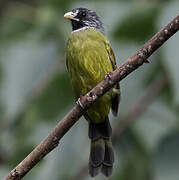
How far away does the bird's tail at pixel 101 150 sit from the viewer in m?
3.14

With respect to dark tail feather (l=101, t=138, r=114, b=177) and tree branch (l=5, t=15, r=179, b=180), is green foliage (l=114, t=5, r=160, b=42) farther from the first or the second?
tree branch (l=5, t=15, r=179, b=180)

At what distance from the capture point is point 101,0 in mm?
3822

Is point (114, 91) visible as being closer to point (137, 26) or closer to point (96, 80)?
point (96, 80)

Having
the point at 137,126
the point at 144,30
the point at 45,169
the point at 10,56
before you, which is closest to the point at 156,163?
the point at 137,126


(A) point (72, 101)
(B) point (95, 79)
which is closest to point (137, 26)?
(B) point (95, 79)

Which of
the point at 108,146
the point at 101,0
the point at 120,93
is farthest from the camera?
the point at 101,0

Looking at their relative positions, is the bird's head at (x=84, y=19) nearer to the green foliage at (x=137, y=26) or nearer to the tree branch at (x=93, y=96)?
the green foliage at (x=137, y=26)

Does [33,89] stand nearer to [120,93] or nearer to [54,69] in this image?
[54,69]

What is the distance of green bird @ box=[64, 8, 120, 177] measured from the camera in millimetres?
3275

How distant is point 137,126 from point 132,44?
0.49 m

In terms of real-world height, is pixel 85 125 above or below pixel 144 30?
below

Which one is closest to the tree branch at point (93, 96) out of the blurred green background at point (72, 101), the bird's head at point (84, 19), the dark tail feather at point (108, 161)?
the blurred green background at point (72, 101)

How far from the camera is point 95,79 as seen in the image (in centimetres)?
331

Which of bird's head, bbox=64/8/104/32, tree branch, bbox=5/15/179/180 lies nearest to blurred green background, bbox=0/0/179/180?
bird's head, bbox=64/8/104/32
